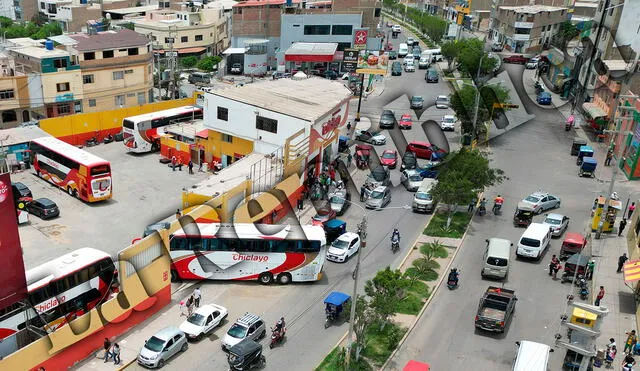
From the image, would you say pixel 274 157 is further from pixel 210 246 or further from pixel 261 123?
pixel 210 246

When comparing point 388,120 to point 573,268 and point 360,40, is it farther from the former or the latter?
point 573,268

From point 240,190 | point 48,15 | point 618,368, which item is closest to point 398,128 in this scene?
point 240,190

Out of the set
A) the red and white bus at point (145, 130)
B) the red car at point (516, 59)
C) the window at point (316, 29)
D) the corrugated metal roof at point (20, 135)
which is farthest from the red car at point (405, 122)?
the red car at point (516, 59)

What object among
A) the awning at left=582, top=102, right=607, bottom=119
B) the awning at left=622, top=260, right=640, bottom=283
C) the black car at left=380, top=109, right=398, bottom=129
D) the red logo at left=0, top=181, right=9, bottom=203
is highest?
the red logo at left=0, top=181, right=9, bottom=203

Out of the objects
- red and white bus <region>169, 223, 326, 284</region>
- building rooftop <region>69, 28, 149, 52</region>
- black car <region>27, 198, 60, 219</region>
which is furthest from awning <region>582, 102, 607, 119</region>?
black car <region>27, 198, 60, 219</region>

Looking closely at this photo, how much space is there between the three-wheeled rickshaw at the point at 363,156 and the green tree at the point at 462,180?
9.21 m

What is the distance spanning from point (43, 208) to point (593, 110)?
156ft

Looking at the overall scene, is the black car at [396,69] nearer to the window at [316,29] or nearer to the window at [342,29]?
the window at [342,29]

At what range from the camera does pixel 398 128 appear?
5622 cm

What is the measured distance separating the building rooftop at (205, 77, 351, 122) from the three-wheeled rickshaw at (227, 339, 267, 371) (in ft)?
61.5

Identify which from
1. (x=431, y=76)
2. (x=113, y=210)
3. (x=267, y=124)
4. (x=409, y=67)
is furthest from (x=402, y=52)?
(x=113, y=210)

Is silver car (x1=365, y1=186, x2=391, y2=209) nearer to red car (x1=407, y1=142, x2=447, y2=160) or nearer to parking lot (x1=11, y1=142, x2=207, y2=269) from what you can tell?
red car (x1=407, y1=142, x2=447, y2=160)

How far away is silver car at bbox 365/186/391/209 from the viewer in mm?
38125

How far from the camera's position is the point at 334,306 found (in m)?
25.6
